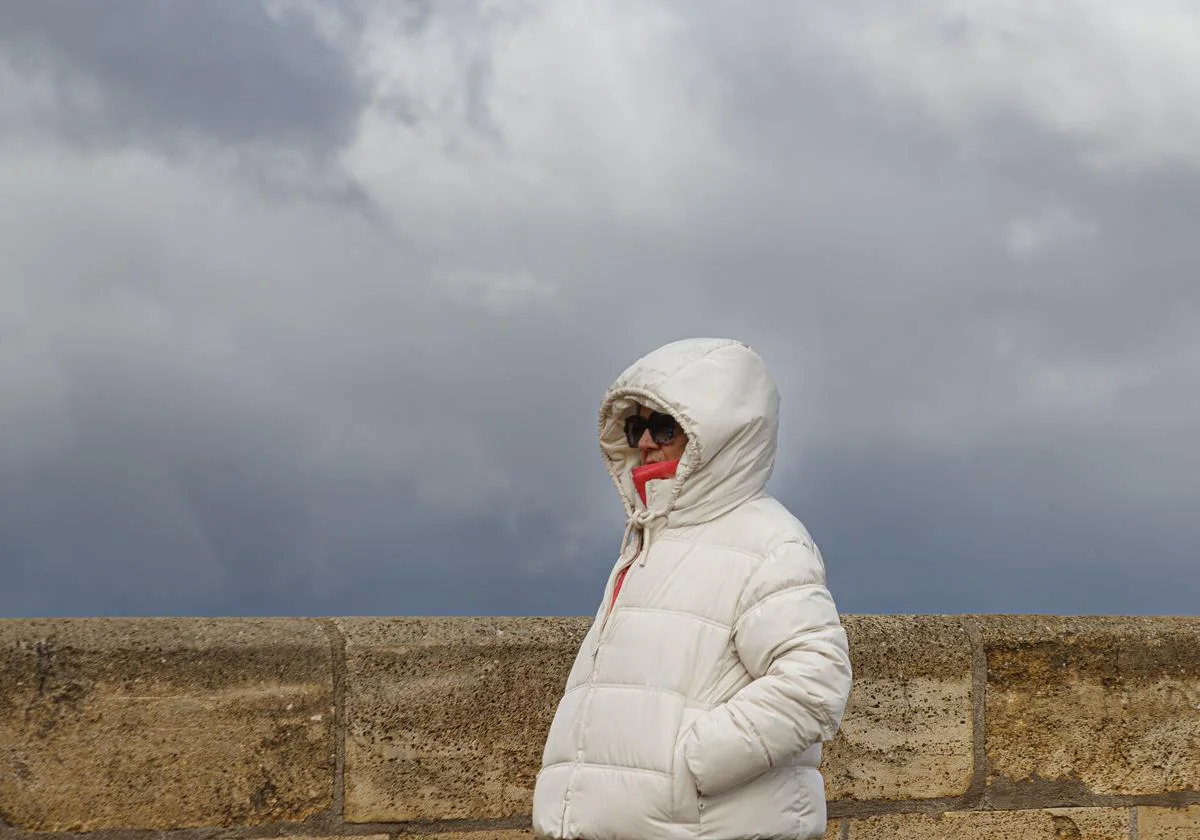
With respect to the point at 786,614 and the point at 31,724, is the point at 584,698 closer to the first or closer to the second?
the point at 786,614

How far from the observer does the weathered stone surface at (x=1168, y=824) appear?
5.84 m

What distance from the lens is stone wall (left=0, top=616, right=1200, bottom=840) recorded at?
4.91 meters

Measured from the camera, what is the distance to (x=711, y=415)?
3779 millimetres

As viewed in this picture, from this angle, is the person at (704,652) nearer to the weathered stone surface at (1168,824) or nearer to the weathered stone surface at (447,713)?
the weathered stone surface at (447,713)

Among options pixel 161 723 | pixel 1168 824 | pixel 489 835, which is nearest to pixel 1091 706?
pixel 1168 824

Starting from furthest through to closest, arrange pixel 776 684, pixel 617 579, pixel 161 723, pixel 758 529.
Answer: pixel 161 723 → pixel 617 579 → pixel 758 529 → pixel 776 684

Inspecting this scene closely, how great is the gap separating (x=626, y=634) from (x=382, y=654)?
Answer: 1579 millimetres

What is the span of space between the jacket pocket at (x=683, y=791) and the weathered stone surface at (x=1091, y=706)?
7.80 ft

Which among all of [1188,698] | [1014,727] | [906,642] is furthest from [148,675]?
[1188,698]

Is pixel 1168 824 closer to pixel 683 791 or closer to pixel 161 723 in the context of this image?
pixel 683 791

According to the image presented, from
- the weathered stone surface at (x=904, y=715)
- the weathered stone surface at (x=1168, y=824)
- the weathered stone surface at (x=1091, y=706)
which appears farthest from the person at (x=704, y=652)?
the weathered stone surface at (x=1168, y=824)

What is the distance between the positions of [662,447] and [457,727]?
5.42 ft

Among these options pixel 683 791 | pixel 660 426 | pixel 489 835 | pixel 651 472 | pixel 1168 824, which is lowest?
pixel 683 791

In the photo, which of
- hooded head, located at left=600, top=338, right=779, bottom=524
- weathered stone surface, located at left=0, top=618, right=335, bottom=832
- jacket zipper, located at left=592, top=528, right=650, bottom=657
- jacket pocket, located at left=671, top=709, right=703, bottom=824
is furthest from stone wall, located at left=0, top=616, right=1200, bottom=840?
jacket pocket, located at left=671, top=709, right=703, bottom=824
